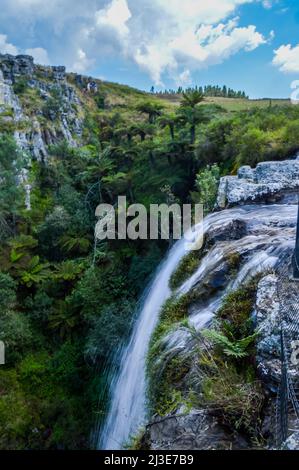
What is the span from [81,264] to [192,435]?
13282mm

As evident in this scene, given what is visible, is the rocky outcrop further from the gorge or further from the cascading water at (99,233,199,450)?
the cascading water at (99,233,199,450)

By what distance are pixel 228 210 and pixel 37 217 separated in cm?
1679

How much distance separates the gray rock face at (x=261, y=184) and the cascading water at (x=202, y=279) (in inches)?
13.0

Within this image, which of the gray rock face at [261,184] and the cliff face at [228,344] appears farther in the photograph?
the gray rock face at [261,184]

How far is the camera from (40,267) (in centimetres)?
1582

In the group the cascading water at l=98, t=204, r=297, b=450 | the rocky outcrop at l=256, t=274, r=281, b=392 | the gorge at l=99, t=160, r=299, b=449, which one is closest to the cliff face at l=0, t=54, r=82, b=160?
the gorge at l=99, t=160, r=299, b=449

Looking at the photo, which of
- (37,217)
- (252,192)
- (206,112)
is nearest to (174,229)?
(252,192)

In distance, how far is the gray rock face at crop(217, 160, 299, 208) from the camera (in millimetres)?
7113

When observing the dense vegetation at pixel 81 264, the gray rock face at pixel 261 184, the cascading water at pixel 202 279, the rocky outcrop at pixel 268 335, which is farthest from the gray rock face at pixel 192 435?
the gray rock face at pixel 261 184

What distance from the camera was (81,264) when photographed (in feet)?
50.5

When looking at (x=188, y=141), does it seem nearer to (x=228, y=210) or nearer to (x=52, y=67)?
(x=228, y=210)

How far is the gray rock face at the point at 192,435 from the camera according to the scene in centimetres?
251

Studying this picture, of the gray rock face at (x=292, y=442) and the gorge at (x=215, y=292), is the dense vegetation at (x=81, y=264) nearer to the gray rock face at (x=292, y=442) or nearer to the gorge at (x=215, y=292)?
the gorge at (x=215, y=292)

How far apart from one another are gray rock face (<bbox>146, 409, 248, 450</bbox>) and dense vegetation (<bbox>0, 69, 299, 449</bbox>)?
2.07 metres
